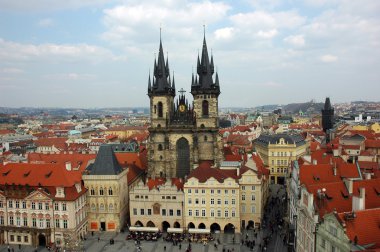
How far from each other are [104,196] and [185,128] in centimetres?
2761

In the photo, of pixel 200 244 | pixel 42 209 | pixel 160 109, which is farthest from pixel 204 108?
pixel 42 209

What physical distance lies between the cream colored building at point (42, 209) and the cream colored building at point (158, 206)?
10687mm

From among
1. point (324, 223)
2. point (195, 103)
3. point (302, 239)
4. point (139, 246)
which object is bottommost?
point (139, 246)

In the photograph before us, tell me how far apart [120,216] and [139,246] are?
11911 mm

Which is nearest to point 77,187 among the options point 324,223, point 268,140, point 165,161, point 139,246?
point 139,246

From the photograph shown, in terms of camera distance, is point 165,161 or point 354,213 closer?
point 354,213

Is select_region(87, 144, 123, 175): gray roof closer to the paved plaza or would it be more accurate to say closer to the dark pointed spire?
the paved plaza

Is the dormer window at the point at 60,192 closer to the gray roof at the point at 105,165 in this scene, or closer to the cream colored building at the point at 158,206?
the gray roof at the point at 105,165

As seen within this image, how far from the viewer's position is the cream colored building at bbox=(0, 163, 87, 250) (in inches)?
2916

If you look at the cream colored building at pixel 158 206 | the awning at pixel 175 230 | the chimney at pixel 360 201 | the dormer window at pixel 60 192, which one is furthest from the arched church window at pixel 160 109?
the chimney at pixel 360 201

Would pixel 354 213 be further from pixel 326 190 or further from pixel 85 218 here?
pixel 85 218

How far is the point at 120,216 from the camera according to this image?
82.4 metres

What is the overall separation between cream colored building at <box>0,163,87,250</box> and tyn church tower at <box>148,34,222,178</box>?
26.8 m

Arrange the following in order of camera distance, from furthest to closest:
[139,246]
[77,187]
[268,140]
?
1. [268,140]
2. [77,187]
3. [139,246]
